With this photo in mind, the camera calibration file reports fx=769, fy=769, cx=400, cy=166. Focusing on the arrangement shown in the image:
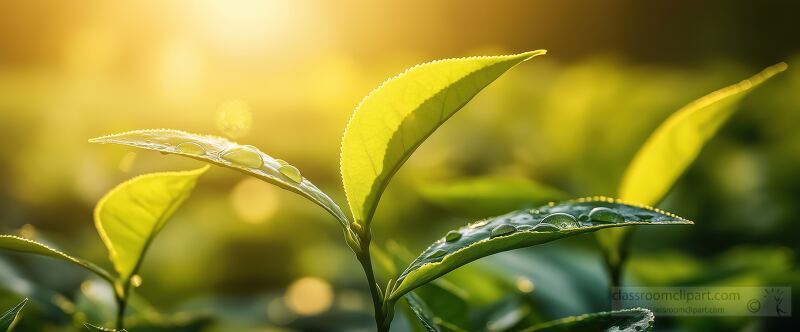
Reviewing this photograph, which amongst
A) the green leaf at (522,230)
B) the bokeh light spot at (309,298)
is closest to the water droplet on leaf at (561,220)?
the green leaf at (522,230)

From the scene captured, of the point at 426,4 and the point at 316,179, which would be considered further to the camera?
the point at 426,4

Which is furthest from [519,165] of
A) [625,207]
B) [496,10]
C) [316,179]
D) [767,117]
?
[496,10]

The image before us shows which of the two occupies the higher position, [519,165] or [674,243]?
[519,165]

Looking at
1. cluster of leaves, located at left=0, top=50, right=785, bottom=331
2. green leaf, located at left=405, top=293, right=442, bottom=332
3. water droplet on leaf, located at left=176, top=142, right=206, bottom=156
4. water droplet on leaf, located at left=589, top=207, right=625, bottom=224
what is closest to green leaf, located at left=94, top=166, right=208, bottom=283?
cluster of leaves, located at left=0, top=50, right=785, bottom=331

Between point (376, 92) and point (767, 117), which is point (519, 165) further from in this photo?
point (376, 92)

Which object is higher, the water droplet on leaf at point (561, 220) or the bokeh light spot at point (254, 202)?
the water droplet on leaf at point (561, 220)

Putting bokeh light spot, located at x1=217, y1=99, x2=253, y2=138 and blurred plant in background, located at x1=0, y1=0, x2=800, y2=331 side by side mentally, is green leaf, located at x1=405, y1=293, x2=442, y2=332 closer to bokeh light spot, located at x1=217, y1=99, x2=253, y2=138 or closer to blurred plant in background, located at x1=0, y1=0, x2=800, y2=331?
blurred plant in background, located at x1=0, y1=0, x2=800, y2=331

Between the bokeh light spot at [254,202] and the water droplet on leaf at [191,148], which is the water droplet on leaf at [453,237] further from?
the bokeh light spot at [254,202]
